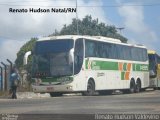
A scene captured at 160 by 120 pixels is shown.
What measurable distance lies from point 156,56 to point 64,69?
16.3 meters

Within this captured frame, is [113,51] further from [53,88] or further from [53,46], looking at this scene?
[53,88]

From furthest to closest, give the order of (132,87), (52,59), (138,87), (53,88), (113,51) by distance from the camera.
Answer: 1. (138,87)
2. (132,87)
3. (113,51)
4. (53,88)
5. (52,59)

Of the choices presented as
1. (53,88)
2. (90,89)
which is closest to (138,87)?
(90,89)

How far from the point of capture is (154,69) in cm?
4359

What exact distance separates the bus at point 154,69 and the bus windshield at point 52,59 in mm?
14241

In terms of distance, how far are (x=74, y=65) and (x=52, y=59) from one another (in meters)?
1.24

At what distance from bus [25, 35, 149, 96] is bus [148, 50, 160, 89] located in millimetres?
8013

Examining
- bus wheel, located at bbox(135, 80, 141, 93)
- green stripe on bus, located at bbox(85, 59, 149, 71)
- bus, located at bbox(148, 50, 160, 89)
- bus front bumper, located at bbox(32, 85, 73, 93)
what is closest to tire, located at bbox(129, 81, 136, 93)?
bus wheel, located at bbox(135, 80, 141, 93)

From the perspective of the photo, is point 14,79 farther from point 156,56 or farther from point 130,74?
point 156,56

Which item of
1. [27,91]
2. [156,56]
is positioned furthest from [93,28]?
[27,91]

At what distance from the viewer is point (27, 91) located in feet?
128

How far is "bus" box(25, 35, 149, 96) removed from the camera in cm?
3017

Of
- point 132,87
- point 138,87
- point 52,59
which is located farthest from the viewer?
point 138,87

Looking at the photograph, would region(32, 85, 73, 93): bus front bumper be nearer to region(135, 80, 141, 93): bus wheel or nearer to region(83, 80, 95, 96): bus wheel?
region(83, 80, 95, 96): bus wheel
